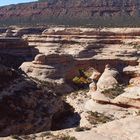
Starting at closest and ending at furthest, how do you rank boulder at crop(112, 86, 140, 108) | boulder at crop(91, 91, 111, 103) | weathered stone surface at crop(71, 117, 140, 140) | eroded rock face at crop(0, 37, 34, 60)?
weathered stone surface at crop(71, 117, 140, 140) < boulder at crop(112, 86, 140, 108) < boulder at crop(91, 91, 111, 103) < eroded rock face at crop(0, 37, 34, 60)

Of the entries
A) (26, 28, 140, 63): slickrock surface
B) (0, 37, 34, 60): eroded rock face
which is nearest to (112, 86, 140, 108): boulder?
(26, 28, 140, 63): slickrock surface

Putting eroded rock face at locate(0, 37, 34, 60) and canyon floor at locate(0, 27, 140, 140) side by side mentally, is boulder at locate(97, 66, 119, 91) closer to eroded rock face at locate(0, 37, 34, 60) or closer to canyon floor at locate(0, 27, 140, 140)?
canyon floor at locate(0, 27, 140, 140)

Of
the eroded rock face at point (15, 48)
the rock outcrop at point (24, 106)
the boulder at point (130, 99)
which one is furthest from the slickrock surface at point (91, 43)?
the boulder at point (130, 99)

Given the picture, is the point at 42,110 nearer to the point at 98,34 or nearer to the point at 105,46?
the point at 105,46

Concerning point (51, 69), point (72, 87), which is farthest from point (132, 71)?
point (51, 69)

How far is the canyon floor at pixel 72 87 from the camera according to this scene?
21.0 m

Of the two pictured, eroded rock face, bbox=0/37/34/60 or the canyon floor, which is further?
eroded rock face, bbox=0/37/34/60

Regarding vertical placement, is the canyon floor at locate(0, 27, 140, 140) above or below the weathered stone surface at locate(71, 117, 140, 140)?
below

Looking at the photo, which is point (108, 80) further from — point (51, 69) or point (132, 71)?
point (51, 69)

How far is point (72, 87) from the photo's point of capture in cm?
5453

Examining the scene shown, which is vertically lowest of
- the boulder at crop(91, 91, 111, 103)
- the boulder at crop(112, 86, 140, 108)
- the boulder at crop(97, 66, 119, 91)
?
the boulder at crop(97, 66, 119, 91)

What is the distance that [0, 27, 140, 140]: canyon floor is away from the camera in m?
21.0

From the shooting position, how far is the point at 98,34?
269ft

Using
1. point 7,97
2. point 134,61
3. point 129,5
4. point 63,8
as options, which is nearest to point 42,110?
point 7,97
